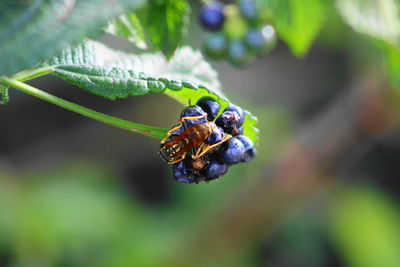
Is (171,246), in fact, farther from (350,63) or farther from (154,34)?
(154,34)

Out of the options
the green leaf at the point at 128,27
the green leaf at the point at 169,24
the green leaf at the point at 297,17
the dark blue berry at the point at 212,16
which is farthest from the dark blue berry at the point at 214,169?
the dark blue berry at the point at 212,16

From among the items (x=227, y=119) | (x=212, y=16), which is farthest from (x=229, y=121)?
(x=212, y=16)

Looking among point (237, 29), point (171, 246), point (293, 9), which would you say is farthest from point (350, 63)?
point (293, 9)

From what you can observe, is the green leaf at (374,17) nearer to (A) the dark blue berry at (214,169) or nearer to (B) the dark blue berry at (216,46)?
(B) the dark blue berry at (216,46)

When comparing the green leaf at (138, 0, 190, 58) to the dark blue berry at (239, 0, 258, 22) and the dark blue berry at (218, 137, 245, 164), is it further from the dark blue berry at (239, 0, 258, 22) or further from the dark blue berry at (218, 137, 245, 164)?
the dark blue berry at (239, 0, 258, 22)

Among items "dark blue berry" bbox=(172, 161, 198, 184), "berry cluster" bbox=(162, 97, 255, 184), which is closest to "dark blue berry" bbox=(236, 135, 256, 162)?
"berry cluster" bbox=(162, 97, 255, 184)
